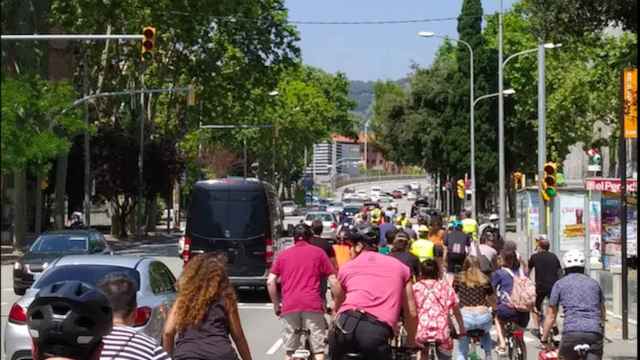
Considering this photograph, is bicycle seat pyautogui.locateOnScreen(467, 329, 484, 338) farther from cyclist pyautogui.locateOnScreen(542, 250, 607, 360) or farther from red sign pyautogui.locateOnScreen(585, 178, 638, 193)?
A: red sign pyautogui.locateOnScreen(585, 178, 638, 193)

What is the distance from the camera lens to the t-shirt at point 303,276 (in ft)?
38.8

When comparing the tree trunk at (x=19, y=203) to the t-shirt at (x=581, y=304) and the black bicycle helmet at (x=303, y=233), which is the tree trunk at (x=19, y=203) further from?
the black bicycle helmet at (x=303, y=233)

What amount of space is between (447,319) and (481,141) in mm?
65189

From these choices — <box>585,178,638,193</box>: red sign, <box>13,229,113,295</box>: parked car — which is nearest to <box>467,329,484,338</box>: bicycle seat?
<box>585,178,638,193</box>: red sign

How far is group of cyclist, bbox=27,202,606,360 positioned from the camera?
3846 millimetres

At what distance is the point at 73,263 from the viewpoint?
13930 millimetres

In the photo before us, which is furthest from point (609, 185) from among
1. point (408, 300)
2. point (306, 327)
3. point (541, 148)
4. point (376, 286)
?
point (376, 286)

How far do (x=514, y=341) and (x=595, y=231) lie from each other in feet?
35.4

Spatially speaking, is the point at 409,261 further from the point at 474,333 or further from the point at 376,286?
the point at 376,286

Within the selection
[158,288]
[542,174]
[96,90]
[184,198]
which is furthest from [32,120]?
[184,198]

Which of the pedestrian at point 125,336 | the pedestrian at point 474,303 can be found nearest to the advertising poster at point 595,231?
the pedestrian at point 474,303

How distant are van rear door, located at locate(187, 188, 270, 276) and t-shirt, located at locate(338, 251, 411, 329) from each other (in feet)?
52.5

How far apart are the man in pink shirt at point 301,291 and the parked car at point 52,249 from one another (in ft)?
44.9

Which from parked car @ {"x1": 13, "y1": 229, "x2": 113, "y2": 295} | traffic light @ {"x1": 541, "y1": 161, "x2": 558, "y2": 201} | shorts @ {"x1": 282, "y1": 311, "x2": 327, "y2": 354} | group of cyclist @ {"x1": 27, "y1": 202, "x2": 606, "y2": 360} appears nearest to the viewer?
group of cyclist @ {"x1": 27, "y1": 202, "x2": 606, "y2": 360}
